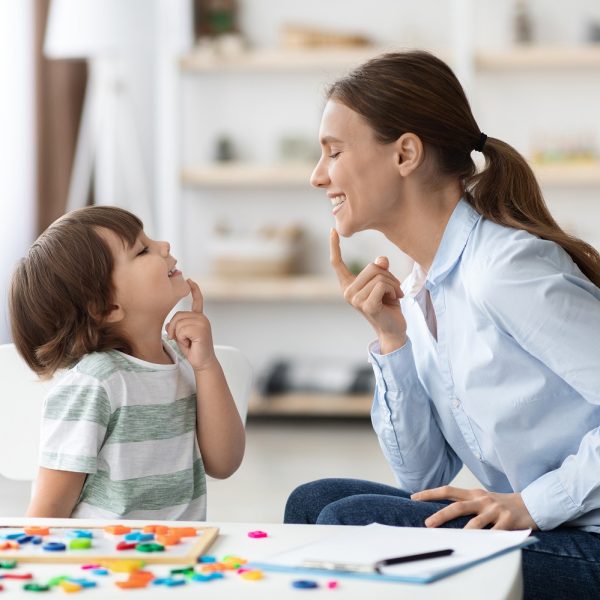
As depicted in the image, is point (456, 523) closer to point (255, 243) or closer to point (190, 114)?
point (255, 243)

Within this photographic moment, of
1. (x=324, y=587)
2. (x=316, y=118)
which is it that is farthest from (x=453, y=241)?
(x=316, y=118)

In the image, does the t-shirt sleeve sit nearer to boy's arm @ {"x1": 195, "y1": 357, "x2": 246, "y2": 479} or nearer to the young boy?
the young boy

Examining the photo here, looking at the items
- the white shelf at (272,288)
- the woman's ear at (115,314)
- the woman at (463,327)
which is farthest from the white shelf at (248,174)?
the woman's ear at (115,314)

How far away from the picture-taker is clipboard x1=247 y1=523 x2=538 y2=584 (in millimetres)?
1011

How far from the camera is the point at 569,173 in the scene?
14.9ft

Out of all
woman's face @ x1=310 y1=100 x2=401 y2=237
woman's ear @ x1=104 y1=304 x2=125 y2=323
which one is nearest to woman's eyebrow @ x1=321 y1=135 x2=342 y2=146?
woman's face @ x1=310 y1=100 x2=401 y2=237

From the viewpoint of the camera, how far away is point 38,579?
39.9 inches

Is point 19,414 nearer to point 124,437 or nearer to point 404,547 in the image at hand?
point 124,437

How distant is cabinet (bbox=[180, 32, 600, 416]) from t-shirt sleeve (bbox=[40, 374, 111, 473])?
320 cm

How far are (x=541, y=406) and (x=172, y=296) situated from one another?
1.87 ft

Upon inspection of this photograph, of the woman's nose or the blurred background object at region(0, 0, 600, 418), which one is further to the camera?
the blurred background object at region(0, 0, 600, 418)

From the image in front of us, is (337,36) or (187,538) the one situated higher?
(337,36)

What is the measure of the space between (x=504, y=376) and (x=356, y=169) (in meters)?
0.41

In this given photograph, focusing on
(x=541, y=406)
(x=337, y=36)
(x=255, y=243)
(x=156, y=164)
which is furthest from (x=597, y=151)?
(x=541, y=406)
